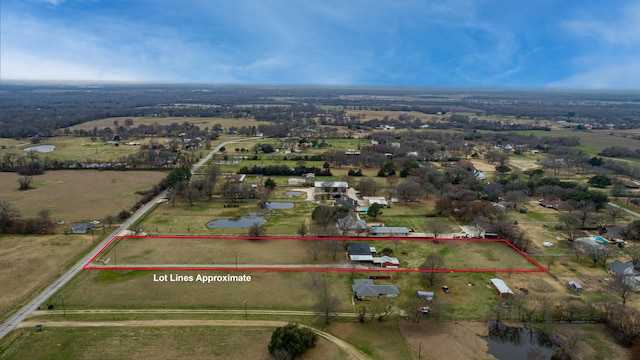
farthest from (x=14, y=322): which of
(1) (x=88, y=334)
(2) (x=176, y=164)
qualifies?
(2) (x=176, y=164)

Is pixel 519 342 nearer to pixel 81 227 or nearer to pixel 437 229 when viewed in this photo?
pixel 437 229

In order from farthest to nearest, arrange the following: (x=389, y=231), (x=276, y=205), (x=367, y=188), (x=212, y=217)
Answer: (x=367, y=188), (x=276, y=205), (x=212, y=217), (x=389, y=231)

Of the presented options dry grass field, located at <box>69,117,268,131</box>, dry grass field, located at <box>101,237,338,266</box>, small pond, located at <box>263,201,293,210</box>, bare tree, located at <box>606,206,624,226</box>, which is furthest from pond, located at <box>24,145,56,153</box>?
bare tree, located at <box>606,206,624,226</box>

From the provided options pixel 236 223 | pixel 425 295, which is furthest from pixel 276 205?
pixel 425 295

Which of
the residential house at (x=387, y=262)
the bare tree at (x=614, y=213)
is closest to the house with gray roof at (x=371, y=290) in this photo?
the residential house at (x=387, y=262)

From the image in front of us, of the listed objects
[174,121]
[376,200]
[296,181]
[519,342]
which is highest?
[174,121]

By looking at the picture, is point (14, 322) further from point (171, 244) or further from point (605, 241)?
point (605, 241)

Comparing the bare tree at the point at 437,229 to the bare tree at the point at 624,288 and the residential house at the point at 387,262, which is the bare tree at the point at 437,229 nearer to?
the residential house at the point at 387,262
